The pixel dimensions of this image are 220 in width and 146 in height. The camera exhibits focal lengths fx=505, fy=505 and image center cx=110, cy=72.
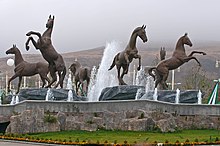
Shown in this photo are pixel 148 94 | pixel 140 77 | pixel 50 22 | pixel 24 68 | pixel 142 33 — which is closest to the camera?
pixel 148 94

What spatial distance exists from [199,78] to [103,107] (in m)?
43.3

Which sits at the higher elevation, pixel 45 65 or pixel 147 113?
pixel 45 65

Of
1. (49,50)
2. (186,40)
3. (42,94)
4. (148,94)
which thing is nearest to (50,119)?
(42,94)

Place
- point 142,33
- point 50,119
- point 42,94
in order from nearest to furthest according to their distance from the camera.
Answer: point 50,119, point 142,33, point 42,94

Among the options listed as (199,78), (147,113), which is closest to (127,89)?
(147,113)

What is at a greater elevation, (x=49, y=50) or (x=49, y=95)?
(x=49, y=50)

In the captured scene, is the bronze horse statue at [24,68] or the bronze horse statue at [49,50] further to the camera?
the bronze horse statue at [24,68]

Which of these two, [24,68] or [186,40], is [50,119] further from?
[186,40]

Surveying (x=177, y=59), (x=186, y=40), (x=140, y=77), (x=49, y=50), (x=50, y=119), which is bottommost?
(x=50, y=119)

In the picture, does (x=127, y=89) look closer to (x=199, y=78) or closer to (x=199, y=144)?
(x=199, y=144)

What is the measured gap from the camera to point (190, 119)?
76.9 feet

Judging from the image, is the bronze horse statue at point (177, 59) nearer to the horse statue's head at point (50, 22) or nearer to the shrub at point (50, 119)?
the horse statue's head at point (50, 22)

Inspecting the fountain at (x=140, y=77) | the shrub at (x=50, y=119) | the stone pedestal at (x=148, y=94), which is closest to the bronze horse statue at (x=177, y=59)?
the stone pedestal at (x=148, y=94)

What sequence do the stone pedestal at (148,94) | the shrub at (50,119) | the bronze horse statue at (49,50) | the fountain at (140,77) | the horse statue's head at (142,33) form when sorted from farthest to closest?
1. the fountain at (140,77)
2. the bronze horse statue at (49,50)
3. the horse statue's head at (142,33)
4. the stone pedestal at (148,94)
5. the shrub at (50,119)
